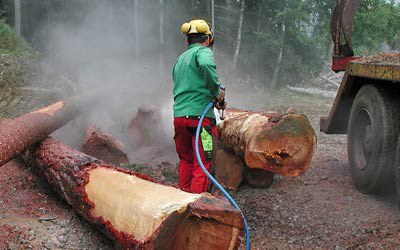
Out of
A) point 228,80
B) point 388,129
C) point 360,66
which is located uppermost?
point 360,66

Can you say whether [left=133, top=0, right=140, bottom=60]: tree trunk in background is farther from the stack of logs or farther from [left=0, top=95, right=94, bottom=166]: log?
[left=0, top=95, right=94, bottom=166]: log

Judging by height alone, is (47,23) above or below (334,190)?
above

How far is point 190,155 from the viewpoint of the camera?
482 cm

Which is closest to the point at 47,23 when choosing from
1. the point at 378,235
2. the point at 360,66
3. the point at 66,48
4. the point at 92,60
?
the point at 66,48

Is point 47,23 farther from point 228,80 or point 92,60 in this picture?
point 228,80

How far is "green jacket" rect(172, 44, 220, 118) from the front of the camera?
4500 mm

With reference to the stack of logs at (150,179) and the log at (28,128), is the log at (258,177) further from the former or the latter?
the log at (28,128)

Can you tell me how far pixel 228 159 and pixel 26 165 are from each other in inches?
98.5

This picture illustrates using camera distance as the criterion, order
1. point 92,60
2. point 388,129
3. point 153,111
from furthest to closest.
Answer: point 92,60, point 153,111, point 388,129

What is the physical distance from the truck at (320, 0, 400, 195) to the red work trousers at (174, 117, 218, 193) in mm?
1854

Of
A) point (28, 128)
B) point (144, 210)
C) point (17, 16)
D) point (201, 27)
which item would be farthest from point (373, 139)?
point (17, 16)

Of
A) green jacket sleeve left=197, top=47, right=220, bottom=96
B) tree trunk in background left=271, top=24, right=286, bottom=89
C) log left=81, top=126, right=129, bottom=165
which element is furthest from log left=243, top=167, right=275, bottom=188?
tree trunk in background left=271, top=24, right=286, bottom=89

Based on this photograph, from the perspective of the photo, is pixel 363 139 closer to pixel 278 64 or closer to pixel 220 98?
pixel 220 98

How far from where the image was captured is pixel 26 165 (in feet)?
18.5
